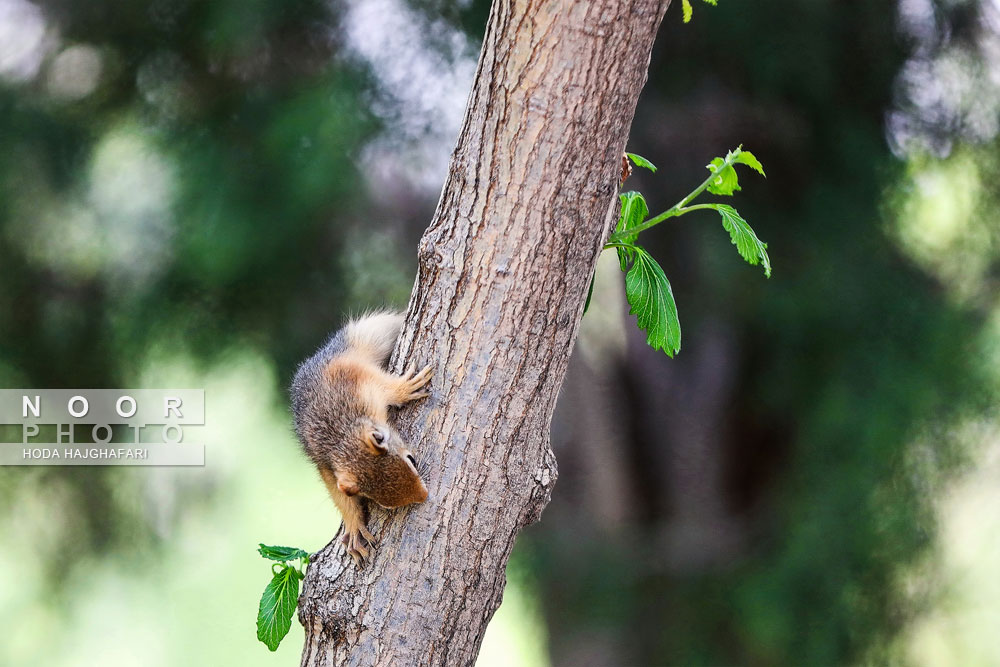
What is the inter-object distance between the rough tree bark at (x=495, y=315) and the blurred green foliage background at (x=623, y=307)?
1338 millimetres

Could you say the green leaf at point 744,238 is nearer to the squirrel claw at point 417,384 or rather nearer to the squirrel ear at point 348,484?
the squirrel claw at point 417,384

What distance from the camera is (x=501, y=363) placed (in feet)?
3.30

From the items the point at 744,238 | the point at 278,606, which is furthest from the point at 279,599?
the point at 744,238

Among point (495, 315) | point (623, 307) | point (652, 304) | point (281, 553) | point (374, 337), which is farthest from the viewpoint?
point (623, 307)

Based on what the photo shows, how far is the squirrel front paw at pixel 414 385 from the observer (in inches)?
40.9

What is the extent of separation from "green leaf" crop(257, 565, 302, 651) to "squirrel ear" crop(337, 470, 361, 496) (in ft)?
0.65

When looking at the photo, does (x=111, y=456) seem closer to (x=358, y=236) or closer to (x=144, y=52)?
(x=358, y=236)

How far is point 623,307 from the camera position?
2.56m

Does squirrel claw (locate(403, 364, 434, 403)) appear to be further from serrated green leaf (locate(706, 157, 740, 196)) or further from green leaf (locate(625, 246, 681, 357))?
serrated green leaf (locate(706, 157, 740, 196))

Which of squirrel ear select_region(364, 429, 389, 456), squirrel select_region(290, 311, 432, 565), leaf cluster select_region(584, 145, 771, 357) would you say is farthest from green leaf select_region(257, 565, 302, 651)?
leaf cluster select_region(584, 145, 771, 357)

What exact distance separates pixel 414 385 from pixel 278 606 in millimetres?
410

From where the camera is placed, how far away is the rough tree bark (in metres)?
0.93

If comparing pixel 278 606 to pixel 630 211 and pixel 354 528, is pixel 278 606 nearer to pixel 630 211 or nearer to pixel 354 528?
pixel 354 528

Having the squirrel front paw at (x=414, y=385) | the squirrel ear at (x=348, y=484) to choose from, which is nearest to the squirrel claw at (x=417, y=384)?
the squirrel front paw at (x=414, y=385)
